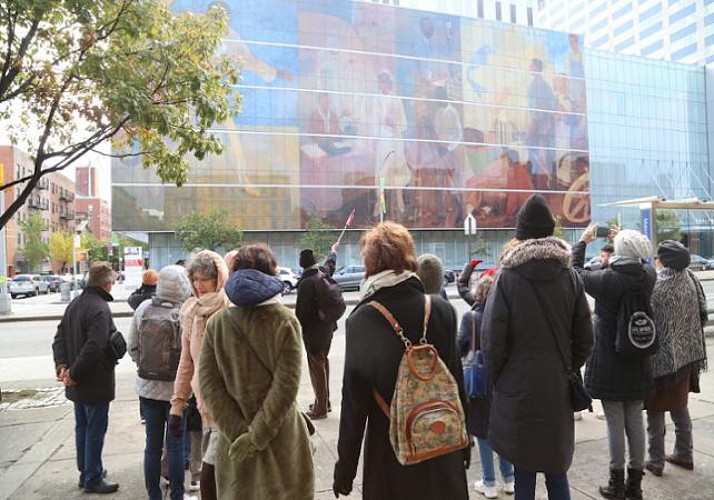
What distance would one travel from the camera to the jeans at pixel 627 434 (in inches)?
146

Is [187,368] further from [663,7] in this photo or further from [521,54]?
[663,7]

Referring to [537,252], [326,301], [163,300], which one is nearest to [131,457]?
[163,300]

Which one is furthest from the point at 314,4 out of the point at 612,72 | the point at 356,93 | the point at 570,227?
the point at 612,72

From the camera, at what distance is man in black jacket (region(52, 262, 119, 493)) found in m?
4.02

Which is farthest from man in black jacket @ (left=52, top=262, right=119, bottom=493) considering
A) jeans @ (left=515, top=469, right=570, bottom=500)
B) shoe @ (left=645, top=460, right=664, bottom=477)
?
shoe @ (left=645, top=460, right=664, bottom=477)

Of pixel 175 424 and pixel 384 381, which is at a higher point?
pixel 384 381

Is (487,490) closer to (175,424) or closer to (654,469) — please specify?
(654,469)

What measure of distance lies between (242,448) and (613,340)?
2796mm

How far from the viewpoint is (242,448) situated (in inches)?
99.3

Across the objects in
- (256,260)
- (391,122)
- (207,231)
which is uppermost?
(391,122)

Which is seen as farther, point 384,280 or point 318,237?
point 318,237

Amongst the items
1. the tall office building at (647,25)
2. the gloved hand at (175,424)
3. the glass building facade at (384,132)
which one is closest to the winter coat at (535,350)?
the gloved hand at (175,424)

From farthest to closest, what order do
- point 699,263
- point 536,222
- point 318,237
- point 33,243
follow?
point 33,243, point 318,237, point 699,263, point 536,222

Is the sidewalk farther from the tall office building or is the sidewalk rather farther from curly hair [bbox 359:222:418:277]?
the tall office building
